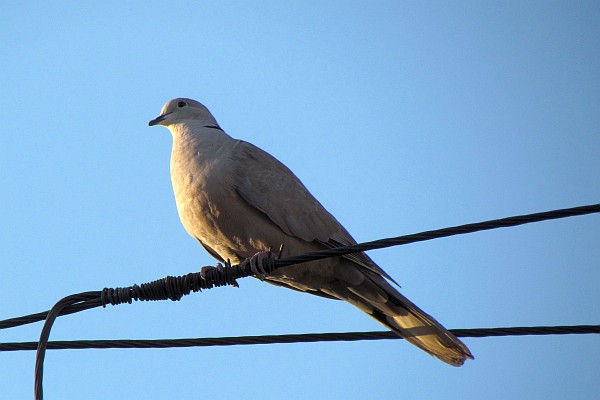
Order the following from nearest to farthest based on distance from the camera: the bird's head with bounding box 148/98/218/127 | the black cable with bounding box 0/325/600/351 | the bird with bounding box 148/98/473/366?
the black cable with bounding box 0/325/600/351, the bird with bounding box 148/98/473/366, the bird's head with bounding box 148/98/218/127

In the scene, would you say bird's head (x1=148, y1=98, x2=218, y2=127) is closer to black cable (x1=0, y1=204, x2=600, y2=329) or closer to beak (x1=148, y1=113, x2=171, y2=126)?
beak (x1=148, y1=113, x2=171, y2=126)

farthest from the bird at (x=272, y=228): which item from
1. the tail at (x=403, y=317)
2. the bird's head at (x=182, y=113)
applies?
the bird's head at (x=182, y=113)

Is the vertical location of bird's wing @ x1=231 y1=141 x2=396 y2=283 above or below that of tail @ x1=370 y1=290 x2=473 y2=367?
above

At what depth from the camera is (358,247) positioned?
4.11 meters

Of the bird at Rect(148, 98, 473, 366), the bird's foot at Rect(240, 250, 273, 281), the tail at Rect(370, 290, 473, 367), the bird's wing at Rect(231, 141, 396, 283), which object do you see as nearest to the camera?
the bird's foot at Rect(240, 250, 273, 281)

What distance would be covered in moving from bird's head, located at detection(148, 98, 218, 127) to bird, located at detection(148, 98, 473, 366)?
3.30ft

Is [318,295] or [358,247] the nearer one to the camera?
[358,247]

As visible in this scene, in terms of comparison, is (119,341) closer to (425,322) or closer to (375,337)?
(375,337)

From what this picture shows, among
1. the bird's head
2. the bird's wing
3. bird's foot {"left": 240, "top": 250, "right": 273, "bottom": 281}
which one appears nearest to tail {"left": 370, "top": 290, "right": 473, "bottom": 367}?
the bird's wing

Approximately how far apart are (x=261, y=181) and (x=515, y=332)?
8.63 ft

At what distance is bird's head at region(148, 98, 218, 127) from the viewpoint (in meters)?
7.42

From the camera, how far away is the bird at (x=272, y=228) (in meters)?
5.95

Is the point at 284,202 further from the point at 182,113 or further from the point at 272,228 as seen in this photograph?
the point at 182,113

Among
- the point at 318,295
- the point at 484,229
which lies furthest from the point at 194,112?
the point at 484,229
